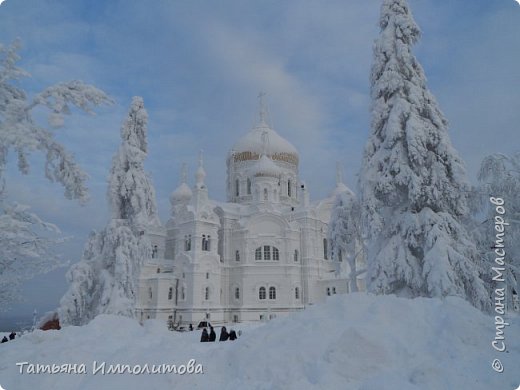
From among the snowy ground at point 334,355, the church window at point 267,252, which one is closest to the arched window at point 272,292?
the church window at point 267,252

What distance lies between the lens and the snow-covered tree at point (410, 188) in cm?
1495

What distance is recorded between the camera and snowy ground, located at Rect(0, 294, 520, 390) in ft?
23.5

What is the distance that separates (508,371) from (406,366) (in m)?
1.71

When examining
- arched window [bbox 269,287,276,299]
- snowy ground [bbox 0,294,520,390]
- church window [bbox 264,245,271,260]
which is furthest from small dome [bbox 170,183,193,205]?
snowy ground [bbox 0,294,520,390]

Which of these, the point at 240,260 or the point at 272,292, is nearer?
the point at 272,292

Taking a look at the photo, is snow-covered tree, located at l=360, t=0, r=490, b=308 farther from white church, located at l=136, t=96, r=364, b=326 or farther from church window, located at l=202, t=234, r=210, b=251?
church window, located at l=202, t=234, r=210, b=251

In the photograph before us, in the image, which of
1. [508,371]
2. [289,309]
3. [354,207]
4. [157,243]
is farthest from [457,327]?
[157,243]

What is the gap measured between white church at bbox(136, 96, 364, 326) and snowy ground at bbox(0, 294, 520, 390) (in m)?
23.9

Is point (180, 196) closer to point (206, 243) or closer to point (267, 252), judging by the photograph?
point (206, 243)

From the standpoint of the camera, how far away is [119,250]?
59.7 ft

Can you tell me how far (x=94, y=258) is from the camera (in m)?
18.8

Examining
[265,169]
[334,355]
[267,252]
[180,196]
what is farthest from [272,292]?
[334,355]

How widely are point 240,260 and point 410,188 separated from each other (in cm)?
2405

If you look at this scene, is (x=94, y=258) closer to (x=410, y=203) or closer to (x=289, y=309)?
(x=410, y=203)
